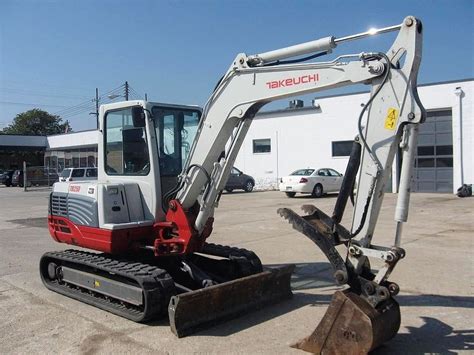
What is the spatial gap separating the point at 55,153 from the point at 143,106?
176 ft

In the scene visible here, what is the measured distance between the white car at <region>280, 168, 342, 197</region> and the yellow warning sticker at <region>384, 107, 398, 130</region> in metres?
20.0

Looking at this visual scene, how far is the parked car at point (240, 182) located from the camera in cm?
3072

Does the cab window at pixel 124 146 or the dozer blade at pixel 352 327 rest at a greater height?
the cab window at pixel 124 146

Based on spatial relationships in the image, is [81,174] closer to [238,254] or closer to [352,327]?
[238,254]

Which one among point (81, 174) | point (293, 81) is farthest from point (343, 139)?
point (293, 81)

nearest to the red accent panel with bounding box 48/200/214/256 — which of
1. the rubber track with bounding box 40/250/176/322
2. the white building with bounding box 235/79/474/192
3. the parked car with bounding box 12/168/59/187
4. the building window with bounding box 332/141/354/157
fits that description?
the rubber track with bounding box 40/250/176/322

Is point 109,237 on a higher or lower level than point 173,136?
lower

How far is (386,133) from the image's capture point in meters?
4.87

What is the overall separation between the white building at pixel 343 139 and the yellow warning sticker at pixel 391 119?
17316 millimetres

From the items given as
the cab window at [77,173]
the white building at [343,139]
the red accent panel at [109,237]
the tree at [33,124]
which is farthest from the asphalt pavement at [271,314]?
the tree at [33,124]

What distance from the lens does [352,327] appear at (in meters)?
4.73

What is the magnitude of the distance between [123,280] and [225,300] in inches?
54.3

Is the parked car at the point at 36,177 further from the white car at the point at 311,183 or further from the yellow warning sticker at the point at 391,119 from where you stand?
the yellow warning sticker at the point at 391,119

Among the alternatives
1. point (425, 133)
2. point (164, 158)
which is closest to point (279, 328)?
point (164, 158)
